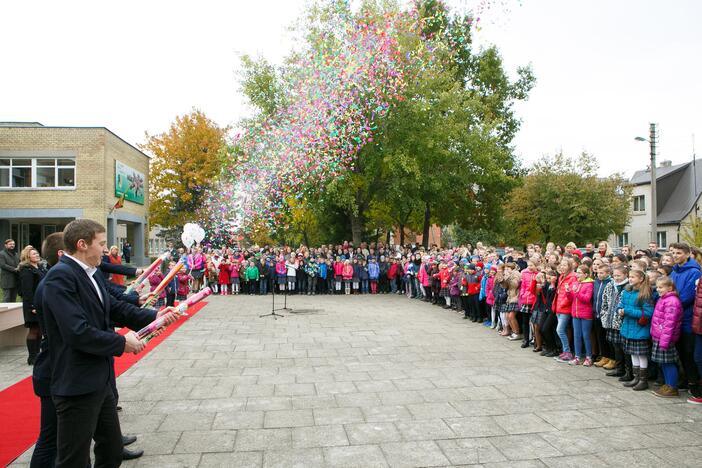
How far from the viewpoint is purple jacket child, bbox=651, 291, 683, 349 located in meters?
6.02

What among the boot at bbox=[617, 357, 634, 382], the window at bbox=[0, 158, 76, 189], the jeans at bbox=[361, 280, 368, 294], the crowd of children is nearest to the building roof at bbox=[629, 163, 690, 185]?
the jeans at bbox=[361, 280, 368, 294]

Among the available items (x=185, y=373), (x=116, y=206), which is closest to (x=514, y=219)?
(x=116, y=206)

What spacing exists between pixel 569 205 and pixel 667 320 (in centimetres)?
2422

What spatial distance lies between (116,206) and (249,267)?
477 inches

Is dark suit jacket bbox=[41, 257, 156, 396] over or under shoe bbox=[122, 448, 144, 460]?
over

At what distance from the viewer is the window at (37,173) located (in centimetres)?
2717

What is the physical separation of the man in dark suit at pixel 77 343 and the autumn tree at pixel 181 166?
35099mm

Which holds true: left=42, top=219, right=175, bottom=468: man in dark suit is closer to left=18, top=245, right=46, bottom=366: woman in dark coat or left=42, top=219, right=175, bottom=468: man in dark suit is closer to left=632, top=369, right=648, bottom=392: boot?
left=18, top=245, right=46, bottom=366: woman in dark coat

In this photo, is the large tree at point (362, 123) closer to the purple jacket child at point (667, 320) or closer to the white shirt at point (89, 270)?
the purple jacket child at point (667, 320)

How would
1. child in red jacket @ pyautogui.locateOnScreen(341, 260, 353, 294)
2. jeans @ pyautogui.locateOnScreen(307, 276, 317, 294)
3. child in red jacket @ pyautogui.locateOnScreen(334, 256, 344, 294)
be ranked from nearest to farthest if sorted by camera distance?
child in red jacket @ pyautogui.locateOnScreen(341, 260, 353, 294)
child in red jacket @ pyautogui.locateOnScreen(334, 256, 344, 294)
jeans @ pyautogui.locateOnScreen(307, 276, 317, 294)

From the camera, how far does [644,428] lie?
4.97 metres

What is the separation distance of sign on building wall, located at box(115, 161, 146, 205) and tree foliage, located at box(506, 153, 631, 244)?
2390 cm

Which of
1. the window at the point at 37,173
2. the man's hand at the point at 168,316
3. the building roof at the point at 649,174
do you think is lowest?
the man's hand at the point at 168,316

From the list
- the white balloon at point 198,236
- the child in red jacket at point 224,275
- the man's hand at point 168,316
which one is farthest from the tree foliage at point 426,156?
the man's hand at point 168,316
